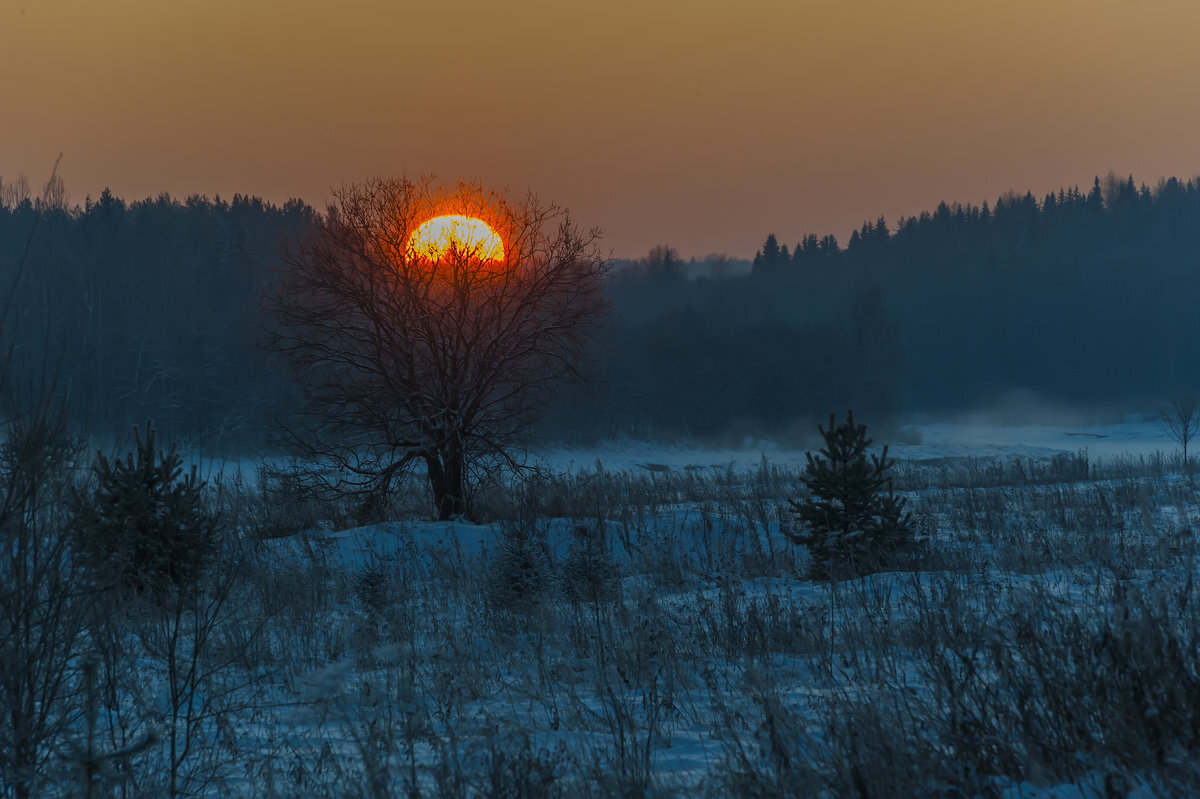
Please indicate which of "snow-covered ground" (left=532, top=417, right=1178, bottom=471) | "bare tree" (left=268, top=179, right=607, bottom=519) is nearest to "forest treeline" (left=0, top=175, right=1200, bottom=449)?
"snow-covered ground" (left=532, top=417, right=1178, bottom=471)

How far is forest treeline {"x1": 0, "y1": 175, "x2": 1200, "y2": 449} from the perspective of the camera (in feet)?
171

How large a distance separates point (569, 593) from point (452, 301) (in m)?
8.55

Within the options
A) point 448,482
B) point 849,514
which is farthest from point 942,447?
point 849,514

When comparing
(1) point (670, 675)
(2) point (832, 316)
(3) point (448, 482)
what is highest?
(2) point (832, 316)

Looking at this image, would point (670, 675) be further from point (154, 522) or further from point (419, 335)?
point (419, 335)

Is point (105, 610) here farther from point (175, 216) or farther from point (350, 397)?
point (175, 216)

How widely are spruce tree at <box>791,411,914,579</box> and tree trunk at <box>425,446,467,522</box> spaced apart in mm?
8005

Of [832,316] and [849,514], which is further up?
[832,316]

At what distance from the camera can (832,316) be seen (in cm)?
7900

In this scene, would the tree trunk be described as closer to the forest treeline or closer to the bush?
the bush

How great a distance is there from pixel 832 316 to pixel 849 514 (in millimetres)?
73199

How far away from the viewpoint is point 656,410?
60.8m

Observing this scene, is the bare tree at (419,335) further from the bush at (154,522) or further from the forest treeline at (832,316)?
the forest treeline at (832,316)

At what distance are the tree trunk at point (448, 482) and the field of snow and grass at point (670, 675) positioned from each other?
333cm
